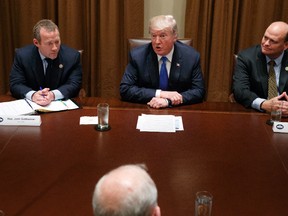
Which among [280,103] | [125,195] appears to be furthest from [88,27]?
[125,195]

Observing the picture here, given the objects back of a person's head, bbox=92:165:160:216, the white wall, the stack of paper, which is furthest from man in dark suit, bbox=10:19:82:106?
back of a person's head, bbox=92:165:160:216

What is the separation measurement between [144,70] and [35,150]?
133 cm

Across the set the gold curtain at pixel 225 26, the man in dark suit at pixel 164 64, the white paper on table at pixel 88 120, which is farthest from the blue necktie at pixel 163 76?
the gold curtain at pixel 225 26

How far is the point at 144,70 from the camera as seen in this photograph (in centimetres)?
312

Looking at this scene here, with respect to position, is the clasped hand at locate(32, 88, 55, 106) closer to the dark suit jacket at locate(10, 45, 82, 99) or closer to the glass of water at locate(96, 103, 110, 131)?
the dark suit jacket at locate(10, 45, 82, 99)

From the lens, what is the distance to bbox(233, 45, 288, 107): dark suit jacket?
10.0 ft

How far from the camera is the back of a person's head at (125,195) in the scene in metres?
0.95

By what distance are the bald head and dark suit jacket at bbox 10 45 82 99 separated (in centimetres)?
147

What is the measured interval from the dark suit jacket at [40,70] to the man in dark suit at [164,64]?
1.35 feet

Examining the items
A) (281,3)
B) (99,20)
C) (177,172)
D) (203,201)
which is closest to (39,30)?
(99,20)

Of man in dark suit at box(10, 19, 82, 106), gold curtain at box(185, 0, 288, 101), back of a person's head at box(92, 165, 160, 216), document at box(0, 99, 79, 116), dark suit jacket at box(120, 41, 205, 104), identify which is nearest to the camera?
back of a person's head at box(92, 165, 160, 216)

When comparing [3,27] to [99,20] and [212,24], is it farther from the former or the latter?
[212,24]

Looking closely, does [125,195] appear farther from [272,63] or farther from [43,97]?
[272,63]

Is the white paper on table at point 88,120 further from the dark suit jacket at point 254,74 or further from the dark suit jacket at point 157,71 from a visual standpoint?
the dark suit jacket at point 254,74
